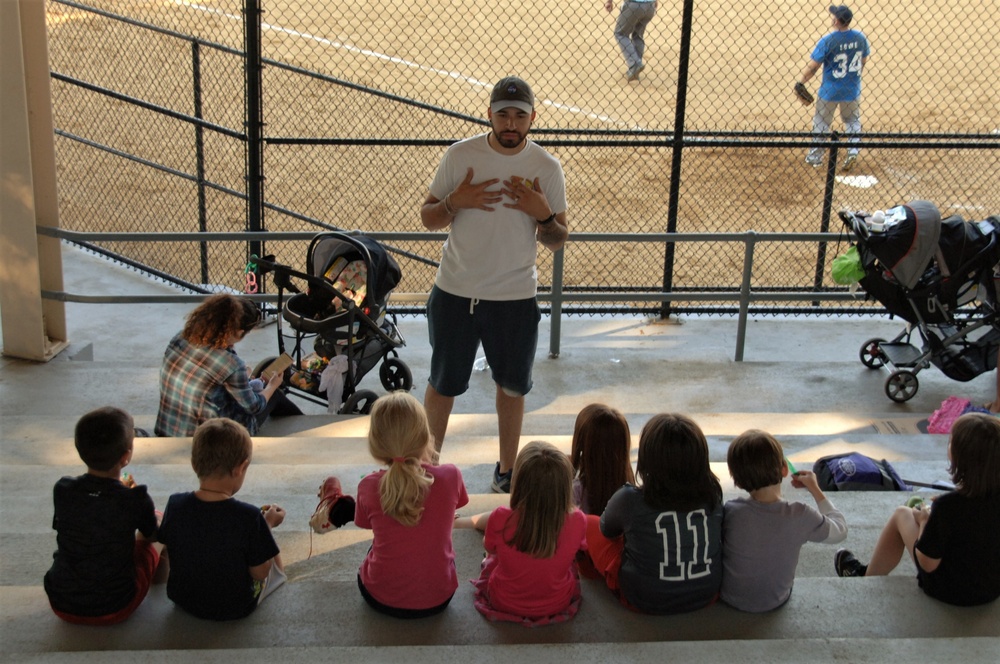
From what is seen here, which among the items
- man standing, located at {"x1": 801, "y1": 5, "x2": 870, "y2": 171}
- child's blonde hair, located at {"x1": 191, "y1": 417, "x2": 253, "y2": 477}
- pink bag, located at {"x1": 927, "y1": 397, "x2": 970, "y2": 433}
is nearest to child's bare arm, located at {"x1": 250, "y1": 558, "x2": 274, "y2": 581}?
child's blonde hair, located at {"x1": 191, "y1": 417, "x2": 253, "y2": 477}

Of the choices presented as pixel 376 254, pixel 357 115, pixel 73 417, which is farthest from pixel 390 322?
pixel 357 115

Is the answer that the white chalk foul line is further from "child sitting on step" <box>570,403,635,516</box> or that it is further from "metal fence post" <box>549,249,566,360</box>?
"child sitting on step" <box>570,403,635,516</box>

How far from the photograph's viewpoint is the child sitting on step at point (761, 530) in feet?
10.9

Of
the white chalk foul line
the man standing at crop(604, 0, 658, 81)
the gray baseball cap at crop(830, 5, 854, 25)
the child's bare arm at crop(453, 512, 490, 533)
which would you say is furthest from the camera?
the white chalk foul line

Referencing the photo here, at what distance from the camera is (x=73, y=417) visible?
18.1 feet

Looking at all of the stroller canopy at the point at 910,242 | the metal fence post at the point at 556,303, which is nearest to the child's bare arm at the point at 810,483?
the stroller canopy at the point at 910,242

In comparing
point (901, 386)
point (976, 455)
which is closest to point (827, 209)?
point (901, 386)

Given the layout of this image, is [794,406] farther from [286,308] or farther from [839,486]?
[286,308]

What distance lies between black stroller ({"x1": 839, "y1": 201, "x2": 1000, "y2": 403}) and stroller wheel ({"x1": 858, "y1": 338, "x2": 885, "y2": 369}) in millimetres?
269

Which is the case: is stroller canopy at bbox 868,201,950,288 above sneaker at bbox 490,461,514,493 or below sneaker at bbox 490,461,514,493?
above

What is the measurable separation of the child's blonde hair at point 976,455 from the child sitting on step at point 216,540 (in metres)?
2.12

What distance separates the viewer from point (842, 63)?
34.7 feet

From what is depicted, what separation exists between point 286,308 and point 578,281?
15.8 ft

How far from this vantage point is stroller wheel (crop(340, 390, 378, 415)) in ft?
19.6
